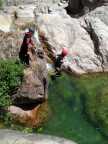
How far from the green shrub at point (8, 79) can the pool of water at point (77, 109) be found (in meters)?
1.52

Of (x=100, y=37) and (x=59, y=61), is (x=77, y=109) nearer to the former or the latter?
(x=59, y=61)

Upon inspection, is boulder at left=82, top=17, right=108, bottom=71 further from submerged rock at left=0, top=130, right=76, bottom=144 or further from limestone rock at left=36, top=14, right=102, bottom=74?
submerged rock at left=0, top=130, right=76, bottom=144

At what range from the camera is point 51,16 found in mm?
30172

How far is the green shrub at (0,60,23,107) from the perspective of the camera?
68.7ft

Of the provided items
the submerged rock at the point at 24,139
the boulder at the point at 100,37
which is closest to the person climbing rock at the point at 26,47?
the boulder at the point at 100,37

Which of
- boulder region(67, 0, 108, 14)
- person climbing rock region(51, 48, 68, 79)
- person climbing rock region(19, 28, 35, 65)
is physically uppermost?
boulder region(67, 0, 108, 14)

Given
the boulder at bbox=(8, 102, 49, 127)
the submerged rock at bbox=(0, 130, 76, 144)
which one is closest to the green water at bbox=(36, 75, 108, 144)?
the boulder at bbox=(8, 102, 49, 127)

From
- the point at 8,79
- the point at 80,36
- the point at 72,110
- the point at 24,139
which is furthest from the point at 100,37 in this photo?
the point at 24,139

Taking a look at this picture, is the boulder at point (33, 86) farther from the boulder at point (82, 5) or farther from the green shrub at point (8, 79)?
the boulder at point (82, 5)

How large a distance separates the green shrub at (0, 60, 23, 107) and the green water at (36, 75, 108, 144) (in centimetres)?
218

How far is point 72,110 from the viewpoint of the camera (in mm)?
22625

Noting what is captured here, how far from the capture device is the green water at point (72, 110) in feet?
67.2

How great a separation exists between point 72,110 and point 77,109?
0.29m

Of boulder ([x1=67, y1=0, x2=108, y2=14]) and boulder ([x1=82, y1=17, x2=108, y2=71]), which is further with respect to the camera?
boulder ([x1=67, y1=0, x2=108, y2=14])
